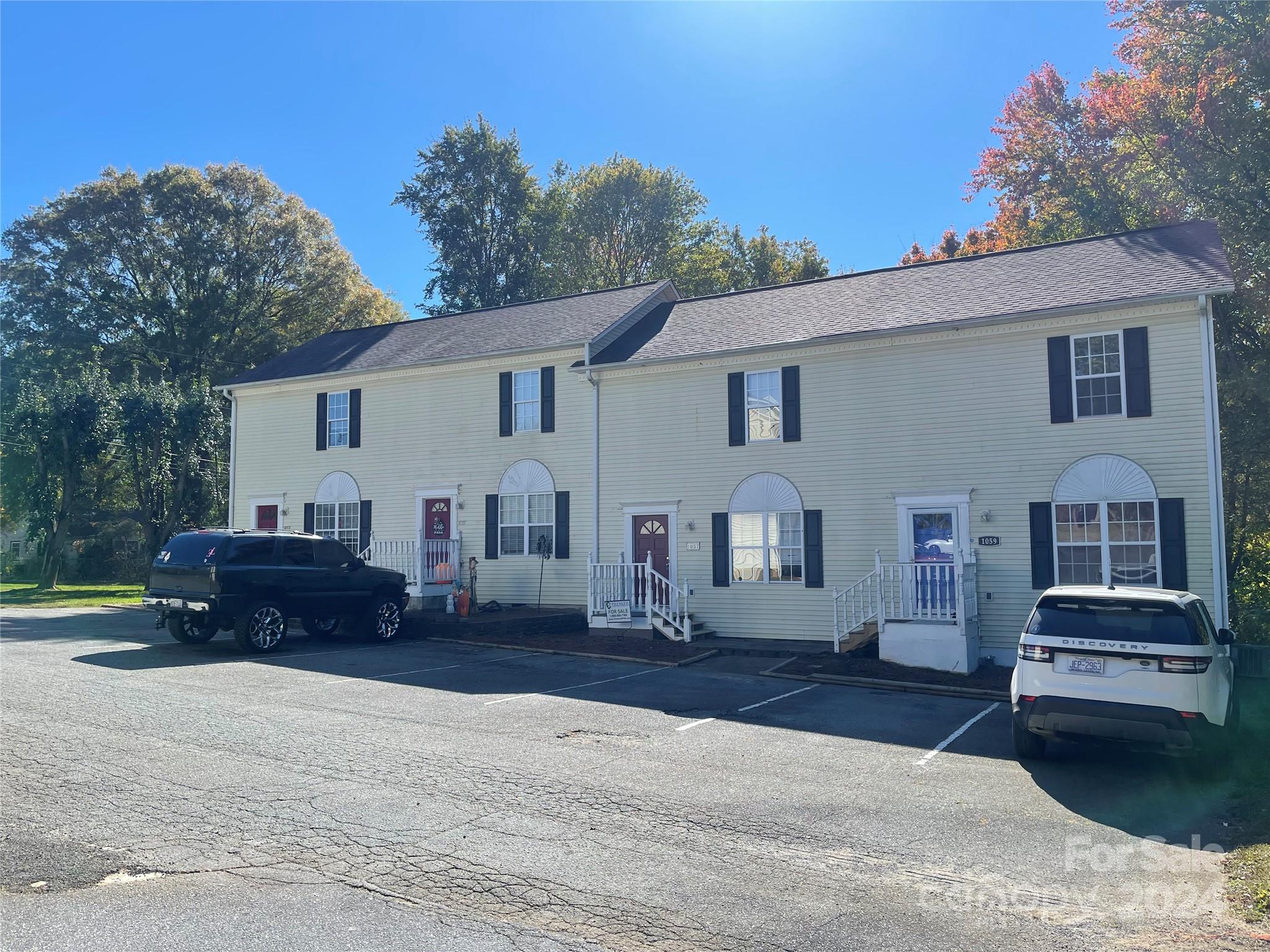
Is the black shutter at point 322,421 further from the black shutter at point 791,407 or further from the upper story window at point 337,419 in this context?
the black shutter at point 791,407

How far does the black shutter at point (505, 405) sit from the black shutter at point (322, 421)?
5.32m

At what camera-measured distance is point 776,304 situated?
20.9m

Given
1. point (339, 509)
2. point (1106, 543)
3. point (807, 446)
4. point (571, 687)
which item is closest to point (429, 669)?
point (571, 687)

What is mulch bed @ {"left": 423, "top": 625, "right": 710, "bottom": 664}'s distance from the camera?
16078 millimetres

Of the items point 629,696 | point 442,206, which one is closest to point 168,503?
point 442,206

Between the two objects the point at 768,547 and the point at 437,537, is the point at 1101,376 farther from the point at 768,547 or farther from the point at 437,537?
the point at 437,537


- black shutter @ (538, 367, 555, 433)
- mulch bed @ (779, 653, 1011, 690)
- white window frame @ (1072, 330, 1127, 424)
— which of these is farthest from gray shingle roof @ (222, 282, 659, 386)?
white window frame @ (1072, 330, 1127, 424)

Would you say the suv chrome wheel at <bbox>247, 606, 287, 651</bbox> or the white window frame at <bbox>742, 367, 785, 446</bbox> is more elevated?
the white window frame at <bbox>742, 367, 785, 446</bbox>

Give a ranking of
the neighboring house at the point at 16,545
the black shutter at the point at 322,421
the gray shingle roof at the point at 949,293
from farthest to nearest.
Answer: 1. the neighboring house at the point at 16,545
2. the black shutter at the point at 322,421
3. the gray shingle roof at the point at 949,293

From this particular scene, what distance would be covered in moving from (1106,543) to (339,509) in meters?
17.2

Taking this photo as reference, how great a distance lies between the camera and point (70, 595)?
30766 mm

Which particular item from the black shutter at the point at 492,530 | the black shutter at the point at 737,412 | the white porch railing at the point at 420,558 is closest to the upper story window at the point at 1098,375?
the black shutter at the point at 737,412

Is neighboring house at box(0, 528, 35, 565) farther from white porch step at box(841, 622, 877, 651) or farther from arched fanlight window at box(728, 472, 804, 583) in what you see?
white porch step at box(841, 622, 877, 651)

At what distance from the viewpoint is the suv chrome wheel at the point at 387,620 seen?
17734 millimetres
